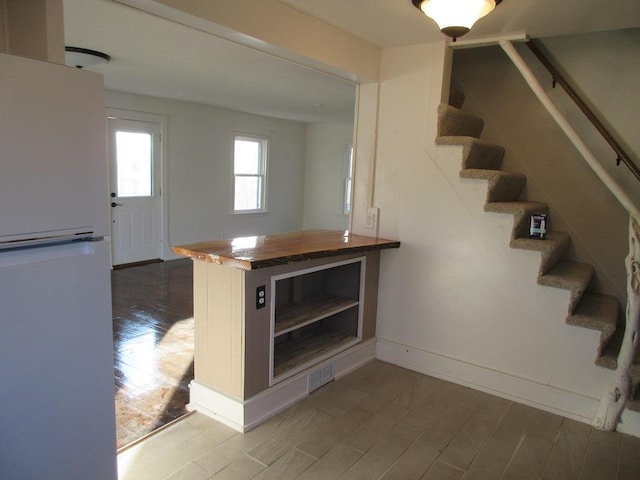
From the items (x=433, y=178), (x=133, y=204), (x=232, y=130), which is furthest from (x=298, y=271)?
(x=232, y=130)

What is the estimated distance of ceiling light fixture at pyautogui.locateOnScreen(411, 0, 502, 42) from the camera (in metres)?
1.84

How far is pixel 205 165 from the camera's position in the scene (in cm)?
671

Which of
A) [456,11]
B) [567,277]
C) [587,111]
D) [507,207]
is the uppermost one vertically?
[456,11]

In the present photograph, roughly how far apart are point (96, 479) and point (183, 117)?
5579mm

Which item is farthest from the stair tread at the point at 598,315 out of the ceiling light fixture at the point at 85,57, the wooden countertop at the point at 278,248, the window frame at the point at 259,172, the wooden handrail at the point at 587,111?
the window frame at the point at 259,172

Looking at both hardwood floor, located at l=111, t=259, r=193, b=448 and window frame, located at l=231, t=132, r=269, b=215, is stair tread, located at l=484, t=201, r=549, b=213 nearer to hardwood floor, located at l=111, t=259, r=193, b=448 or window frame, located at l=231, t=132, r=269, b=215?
hardwood floor, located at l=111, t=259, r=193, b=448

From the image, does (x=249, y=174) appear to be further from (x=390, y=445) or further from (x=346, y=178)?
(x=390, y=445)

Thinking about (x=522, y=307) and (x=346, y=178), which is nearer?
(x=522, y=307)

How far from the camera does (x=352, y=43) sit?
2.83 metres

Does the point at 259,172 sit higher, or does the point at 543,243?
→ the point at 259,172

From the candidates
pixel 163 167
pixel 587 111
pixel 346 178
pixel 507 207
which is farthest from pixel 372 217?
pixel 346 178

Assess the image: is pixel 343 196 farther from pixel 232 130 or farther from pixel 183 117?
pixel 183 117

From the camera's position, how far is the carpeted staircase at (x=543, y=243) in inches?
97.3

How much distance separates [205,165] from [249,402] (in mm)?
4989
